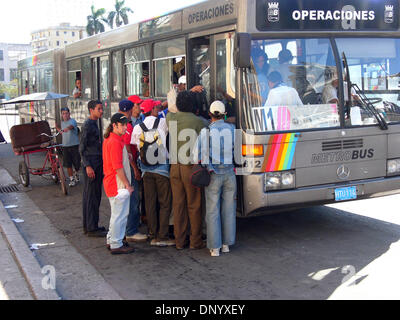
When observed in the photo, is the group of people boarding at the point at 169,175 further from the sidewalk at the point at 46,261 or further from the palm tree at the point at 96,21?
the palm tree at the point at 96,21

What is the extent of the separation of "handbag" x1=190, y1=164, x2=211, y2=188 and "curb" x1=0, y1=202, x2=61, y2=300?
6.25 ft

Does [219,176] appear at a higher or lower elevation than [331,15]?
lower

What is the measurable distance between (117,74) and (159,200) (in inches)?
177

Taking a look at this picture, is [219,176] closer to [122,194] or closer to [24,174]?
Answer: [122,194]

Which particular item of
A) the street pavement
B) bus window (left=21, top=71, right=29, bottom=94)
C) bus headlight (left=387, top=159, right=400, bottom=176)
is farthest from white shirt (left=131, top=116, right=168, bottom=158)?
bus window (left=21, top=71, right=29, bottom=94)

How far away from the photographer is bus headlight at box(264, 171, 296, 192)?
614cm

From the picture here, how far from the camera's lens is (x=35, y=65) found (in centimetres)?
1797

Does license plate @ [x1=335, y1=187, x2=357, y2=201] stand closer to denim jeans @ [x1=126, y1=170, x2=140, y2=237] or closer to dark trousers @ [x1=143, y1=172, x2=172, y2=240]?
dark trousers @ [x1=143, y1=172, x2=172, y2=240]

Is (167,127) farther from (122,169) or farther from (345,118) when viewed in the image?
(345,118)

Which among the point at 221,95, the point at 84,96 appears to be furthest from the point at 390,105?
the point at 84,96

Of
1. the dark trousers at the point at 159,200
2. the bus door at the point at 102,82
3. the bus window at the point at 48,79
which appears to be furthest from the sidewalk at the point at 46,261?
A: the bus window at the point at 48,79

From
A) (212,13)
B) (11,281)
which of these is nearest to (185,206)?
(11,281)

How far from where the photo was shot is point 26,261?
612cm

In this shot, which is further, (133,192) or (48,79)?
(48,79)
